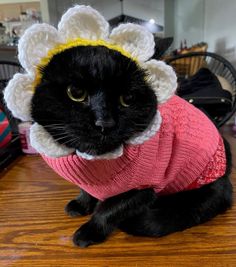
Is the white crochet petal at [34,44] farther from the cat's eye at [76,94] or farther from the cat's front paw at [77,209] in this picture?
the cat's front paw at [77,209]

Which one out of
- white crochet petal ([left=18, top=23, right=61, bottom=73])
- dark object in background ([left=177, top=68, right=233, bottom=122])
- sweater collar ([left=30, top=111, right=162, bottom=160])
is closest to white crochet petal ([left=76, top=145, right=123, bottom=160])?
sweater collar ([left=30, top=111, right=162, bottom=160])

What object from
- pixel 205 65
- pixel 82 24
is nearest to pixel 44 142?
pixel 82 24

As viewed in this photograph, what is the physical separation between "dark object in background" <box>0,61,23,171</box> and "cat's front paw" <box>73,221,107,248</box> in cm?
36

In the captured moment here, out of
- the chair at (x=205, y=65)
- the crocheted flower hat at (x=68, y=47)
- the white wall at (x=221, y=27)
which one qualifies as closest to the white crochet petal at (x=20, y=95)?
the crocheted flower hat at (x=68, y=47)

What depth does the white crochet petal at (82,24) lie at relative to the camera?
34 cm

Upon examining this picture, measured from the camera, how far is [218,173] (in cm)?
51

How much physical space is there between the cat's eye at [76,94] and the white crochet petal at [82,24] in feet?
0.20

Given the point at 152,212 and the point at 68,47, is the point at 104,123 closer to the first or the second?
the point at 68,47

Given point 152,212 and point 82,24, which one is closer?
point 82,24

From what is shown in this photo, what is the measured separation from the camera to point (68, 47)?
33 centimetres

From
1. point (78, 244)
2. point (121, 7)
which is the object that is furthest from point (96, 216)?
point (121, 7)

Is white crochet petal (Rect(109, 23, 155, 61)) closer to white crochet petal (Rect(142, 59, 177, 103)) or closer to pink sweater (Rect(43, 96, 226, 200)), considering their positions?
white crochet petal (Rect(142, 59, 177, 103))

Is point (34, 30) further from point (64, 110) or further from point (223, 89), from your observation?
point (223, 89)

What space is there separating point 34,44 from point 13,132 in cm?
59
